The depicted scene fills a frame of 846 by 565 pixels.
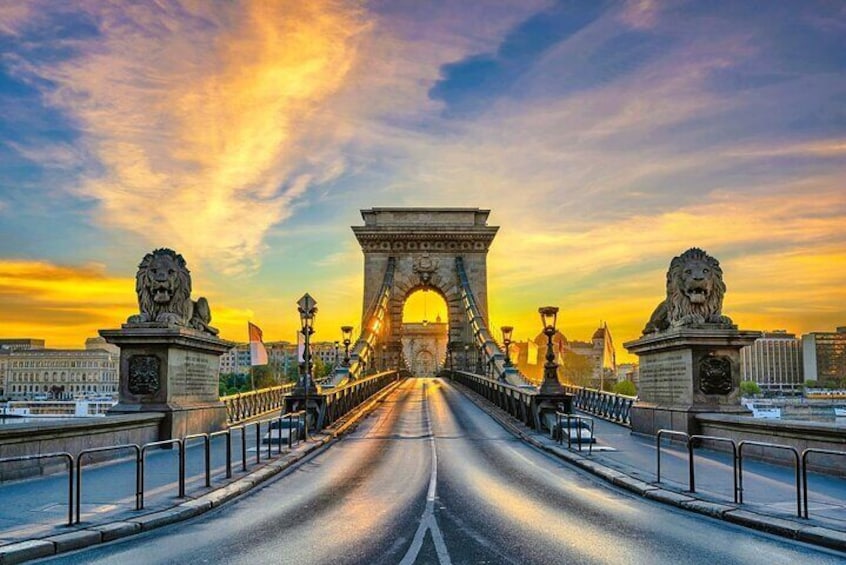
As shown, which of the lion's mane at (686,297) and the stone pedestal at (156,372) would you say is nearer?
the stone pedestal at (156,372)

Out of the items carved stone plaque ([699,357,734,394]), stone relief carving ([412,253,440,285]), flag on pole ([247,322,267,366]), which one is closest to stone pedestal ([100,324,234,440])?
carved stone plaque ([699,357,734,394])

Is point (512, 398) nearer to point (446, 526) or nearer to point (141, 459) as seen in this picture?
point (446, 526)

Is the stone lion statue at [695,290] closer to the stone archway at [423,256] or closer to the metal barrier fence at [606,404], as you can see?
the metal barrier fence at [606,404]

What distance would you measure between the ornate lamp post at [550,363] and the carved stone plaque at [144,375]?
37.9 feet

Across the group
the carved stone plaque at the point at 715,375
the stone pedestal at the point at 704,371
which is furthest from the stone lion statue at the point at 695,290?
the carved stone plaque at the point at 715,375

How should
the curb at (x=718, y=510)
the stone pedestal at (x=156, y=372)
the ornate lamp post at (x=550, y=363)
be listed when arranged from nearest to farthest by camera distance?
1. the curb at (x=718, y=510)
2. the stone pedestal at (x=156, y=372)
3. the ornate lamp post at (x=550, y=363)

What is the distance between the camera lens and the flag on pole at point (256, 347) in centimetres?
3628

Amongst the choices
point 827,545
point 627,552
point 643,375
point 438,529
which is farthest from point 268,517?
Answer: point 643,375

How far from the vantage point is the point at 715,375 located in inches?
753

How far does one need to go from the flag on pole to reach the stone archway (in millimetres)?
47509

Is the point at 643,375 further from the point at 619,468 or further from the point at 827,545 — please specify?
the point at 827,545

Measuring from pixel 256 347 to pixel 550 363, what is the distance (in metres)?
15.6

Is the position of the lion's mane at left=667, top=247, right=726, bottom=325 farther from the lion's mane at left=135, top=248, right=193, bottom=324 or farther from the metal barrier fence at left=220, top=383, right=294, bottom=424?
the metal barrier fence at left=220, top=383, right=294, bottom=424

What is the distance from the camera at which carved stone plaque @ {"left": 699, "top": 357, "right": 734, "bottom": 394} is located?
752 inches
